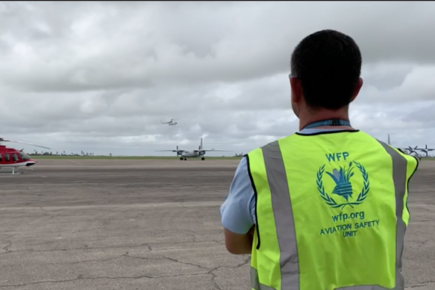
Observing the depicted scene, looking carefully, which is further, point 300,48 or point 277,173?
point 300,48

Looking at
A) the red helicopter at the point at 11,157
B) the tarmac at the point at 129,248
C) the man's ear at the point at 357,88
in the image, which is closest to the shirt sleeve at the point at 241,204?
the man's ear at the point at 357,88

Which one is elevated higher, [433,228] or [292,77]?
[292,77]

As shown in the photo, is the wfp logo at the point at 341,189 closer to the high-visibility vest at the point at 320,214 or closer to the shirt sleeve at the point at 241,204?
the high-visibility vest at the point at 320,214

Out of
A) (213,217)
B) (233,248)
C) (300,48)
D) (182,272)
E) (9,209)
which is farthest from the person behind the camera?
(9,209)

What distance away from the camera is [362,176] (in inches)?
68.4

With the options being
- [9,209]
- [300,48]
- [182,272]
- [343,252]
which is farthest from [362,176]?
[9,209]

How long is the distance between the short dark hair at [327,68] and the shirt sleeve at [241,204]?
413 mm

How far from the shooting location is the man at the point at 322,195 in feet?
5.51

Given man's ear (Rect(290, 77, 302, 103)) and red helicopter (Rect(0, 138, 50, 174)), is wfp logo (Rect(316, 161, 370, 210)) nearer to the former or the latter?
man's ear (Rect(290, 77, 302, 103))

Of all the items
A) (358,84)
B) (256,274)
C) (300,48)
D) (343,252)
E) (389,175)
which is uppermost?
A: (300,48)

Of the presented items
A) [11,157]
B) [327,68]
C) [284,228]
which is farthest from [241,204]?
[11,157]

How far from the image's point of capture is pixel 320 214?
5.49 feet

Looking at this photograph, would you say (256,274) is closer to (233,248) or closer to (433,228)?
(233,248)

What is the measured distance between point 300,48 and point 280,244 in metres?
0.81
